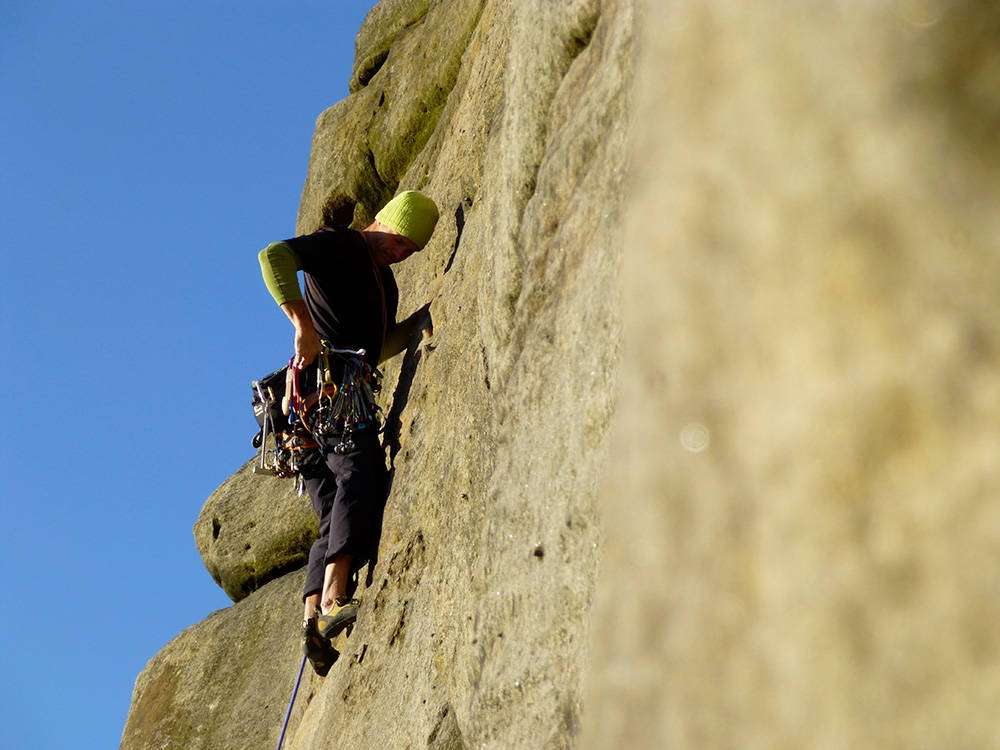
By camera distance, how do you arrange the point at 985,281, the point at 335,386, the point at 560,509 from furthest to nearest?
1. the point at 335,386
2. the point at 560,509
3. the point at 985,281

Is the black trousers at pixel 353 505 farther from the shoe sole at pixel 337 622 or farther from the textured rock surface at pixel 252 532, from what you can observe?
the textured rock surface at pixel 252 532

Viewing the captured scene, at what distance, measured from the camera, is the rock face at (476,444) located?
7.21ft

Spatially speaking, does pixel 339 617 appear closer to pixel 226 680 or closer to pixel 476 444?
pixel 476 444

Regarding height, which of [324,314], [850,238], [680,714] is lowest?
[680,714]

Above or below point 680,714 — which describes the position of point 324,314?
above

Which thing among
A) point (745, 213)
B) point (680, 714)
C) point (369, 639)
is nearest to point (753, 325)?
point (745, 213)

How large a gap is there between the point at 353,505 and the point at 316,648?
2.44 feet

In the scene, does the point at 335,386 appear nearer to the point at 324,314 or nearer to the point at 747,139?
the point at 324,314

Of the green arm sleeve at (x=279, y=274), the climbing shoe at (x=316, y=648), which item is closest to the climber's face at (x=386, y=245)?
the green arm sleeve at (x=279, y=274)

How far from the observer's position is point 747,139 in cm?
138

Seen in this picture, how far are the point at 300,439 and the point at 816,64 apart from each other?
4.25 m

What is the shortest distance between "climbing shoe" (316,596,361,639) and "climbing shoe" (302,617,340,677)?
7 cm

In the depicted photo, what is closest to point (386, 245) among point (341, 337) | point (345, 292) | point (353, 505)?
point (345, 292)

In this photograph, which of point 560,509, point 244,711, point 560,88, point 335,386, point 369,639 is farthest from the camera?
point 244,711
